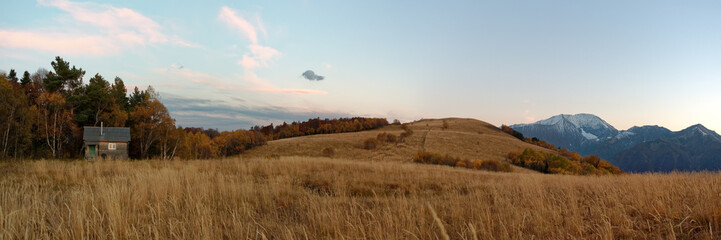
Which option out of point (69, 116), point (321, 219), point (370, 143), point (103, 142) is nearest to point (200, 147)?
point (69, 116)

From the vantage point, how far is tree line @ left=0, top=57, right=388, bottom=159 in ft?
111

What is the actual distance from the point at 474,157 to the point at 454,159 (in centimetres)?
737

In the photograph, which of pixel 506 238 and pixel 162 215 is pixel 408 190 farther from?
pixel 162 215

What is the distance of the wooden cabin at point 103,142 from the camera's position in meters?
33.9

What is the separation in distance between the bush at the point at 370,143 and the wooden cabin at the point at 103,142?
48621mm

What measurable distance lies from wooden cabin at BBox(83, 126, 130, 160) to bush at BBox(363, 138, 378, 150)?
48621 mm

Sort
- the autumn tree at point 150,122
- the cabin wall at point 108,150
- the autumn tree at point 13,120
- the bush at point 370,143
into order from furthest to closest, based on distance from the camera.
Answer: the bush at point 370,143 → the autumn tree at point 150,122 → the cabin wall at point 108,150 → the autumn tree at point 13,120

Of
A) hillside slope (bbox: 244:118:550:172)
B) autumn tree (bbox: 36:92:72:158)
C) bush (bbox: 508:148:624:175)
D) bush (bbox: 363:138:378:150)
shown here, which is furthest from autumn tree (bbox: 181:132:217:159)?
bush (bbox: 508:148:624:175)

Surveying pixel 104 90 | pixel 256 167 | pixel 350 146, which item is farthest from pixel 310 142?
pixel 256 167

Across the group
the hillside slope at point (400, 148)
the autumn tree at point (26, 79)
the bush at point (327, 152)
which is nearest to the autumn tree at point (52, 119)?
the autumn tree at point (26, 79)

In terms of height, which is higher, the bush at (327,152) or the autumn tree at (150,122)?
the autumn tree at (150,122)

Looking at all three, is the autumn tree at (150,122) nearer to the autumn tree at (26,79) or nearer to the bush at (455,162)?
the autumn tree at (26,79)

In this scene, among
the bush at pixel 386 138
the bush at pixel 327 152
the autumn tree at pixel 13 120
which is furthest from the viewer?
the bush at pixel 386 138

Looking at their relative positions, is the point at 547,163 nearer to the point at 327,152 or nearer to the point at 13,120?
the point at 327,152
